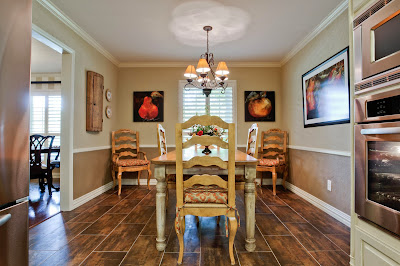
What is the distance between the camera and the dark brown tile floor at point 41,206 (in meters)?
2.74

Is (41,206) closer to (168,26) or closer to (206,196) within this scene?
(206,196)

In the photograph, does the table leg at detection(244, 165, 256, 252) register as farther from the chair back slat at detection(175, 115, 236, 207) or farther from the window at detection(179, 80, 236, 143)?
the window at detection(179, 80, 236, 143)

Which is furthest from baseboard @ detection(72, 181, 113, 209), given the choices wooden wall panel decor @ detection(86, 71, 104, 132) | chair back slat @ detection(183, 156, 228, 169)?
chair back slat @ detection(183, 156, 228, 169)

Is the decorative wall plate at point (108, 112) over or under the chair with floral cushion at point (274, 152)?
over

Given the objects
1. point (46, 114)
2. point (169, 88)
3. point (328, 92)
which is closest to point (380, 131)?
point (328, 92)

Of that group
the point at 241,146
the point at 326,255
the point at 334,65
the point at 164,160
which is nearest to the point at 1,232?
→ the point at 164,160

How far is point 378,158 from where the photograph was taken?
1.18 metres

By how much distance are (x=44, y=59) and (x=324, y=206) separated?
5.71 meters

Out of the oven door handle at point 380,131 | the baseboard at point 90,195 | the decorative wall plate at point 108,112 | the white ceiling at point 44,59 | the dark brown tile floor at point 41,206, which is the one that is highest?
the white ceiling at point 44,59

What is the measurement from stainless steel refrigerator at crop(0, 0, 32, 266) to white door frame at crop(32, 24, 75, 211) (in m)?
2.59

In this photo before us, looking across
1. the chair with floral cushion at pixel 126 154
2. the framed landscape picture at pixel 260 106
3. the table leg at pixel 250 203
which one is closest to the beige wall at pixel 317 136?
the framed landscape picture at pixel 260 106

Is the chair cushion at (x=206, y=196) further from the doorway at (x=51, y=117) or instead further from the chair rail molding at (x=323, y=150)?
the doorway at (x=51, y=117)

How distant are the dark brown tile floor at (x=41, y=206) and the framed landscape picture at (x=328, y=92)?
3.78 meters

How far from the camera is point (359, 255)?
131 cm
